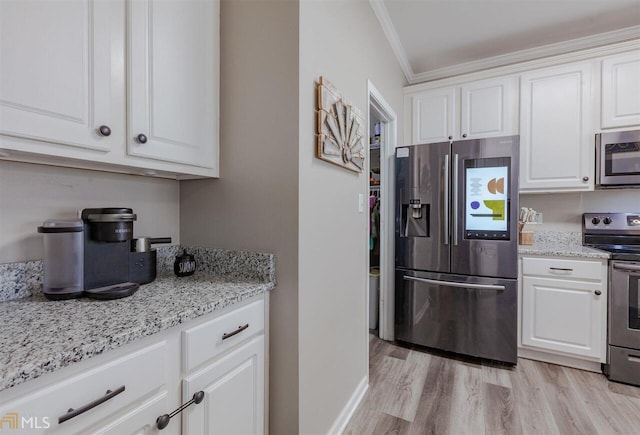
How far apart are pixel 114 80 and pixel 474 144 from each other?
2.27 meters

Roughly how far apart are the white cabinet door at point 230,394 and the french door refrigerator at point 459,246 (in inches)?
65.1

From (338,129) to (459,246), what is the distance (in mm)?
1463

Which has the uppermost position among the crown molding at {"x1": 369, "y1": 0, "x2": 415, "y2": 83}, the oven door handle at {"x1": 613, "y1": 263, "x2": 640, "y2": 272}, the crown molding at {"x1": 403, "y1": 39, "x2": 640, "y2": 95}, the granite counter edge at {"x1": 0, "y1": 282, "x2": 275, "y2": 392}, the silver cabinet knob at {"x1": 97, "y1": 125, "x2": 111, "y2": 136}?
the crown molding at {"x1": 369, "y1": 0, "x2": 415, "y2": 83}

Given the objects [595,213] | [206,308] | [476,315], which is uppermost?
[595,213]

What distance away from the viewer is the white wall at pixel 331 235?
1198mm

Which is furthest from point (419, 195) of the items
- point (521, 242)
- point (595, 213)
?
point (595, 213)

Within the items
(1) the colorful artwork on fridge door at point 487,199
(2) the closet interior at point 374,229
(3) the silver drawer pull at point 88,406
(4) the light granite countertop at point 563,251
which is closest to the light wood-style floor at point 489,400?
(2) the closet interior at point 374,229

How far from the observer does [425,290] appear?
93.7 inches

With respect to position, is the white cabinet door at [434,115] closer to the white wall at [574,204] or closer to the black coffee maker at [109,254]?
the white wall at [574,204]

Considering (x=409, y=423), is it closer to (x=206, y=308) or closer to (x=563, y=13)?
(x=206, y=308)

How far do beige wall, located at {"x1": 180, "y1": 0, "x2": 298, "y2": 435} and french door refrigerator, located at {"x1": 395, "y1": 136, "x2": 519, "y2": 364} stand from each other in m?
1.56

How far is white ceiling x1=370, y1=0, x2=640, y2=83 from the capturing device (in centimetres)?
208

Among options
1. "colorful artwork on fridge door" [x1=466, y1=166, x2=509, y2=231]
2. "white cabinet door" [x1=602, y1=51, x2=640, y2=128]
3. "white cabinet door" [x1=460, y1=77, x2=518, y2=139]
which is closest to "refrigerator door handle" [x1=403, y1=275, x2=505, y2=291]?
"colorful artwork on fridge door" [x1=466, y1=166, x2=509, y2=231]

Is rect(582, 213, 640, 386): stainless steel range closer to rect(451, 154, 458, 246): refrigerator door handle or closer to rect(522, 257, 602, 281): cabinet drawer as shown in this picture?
rect(522, 257, 602, 281): cabinet drawer
